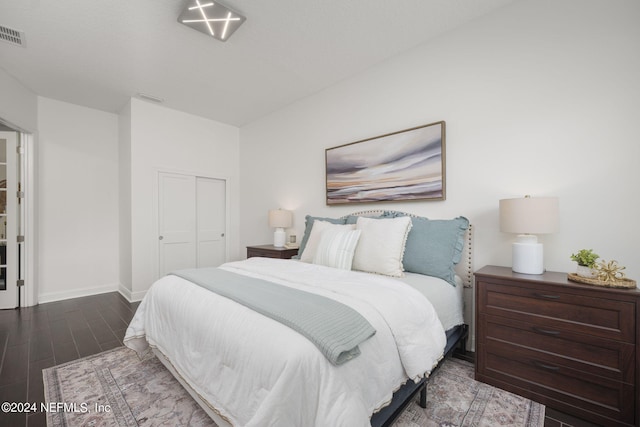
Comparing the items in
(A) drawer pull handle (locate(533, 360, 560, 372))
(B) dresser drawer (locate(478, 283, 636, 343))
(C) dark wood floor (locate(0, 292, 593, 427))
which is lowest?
(C) dark wood floor (locate(0, 292, 593, 427))

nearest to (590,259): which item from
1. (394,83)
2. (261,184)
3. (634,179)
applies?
(634,179)

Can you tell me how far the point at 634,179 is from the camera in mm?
1751

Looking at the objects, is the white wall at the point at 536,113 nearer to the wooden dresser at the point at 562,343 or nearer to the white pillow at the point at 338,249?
the wooden dresser at the point at 562,343

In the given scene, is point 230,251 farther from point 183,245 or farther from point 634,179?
point 634,179

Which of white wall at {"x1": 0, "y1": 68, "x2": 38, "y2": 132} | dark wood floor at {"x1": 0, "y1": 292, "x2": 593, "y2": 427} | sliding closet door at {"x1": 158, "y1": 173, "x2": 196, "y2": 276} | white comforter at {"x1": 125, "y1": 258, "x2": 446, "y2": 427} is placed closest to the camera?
white comforter at {"x1": 125, "y1": 258, "x2": 446, "y2": 427}

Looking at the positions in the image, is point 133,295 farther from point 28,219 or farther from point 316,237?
point 316,237

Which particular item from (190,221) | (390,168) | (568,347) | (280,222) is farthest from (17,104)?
(568,347)

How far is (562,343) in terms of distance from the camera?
1.63 metres

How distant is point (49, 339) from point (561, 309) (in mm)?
4133

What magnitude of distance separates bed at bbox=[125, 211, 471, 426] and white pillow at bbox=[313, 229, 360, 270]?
0.08 m

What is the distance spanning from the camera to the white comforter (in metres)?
0.98

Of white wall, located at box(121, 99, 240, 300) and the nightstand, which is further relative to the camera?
white wall, located at box(121, 99, 240, 300)

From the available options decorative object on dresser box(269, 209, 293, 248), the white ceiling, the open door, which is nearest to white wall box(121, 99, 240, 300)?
the white ceiling

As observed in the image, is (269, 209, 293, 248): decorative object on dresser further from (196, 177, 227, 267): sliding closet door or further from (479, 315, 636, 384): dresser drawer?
(479, 315, 636, 384): dresser drawer
